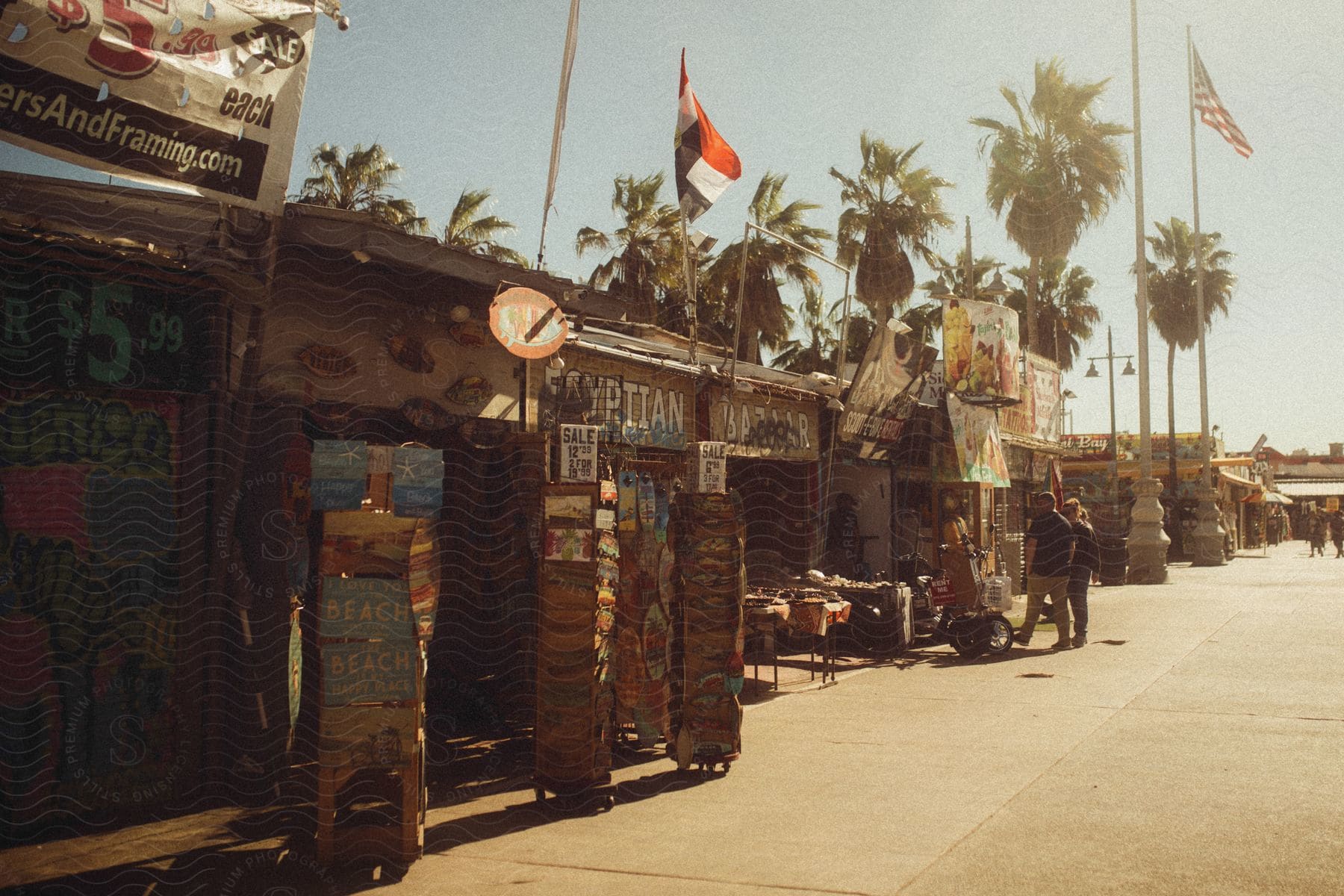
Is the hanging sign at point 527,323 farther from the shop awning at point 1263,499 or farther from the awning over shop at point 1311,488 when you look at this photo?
the awning over shop at point 1311,488

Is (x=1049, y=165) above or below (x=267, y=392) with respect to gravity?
above

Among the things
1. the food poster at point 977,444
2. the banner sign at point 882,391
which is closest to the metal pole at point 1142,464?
the food poster at point 977,444

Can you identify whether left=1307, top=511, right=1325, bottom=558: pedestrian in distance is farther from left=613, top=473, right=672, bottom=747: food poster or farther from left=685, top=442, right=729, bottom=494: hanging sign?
left=613, top=473, right=672, bottom=747: food poster

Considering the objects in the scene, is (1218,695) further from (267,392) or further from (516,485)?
(267,392)

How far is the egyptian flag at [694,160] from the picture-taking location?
30.7ft

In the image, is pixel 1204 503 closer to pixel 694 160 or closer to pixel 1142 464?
pixel 1142 464

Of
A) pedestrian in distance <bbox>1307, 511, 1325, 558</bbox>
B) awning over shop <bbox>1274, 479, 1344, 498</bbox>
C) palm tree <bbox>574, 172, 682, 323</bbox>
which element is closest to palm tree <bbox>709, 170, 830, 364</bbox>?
palm tree <bbox>574, 172, 682, 323</bbox>

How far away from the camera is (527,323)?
755cm

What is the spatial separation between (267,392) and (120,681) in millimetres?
1982

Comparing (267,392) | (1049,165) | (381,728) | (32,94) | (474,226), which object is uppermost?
(1049,165)

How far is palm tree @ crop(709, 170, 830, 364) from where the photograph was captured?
77.0ft

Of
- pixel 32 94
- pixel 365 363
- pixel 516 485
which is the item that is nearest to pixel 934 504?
pixel 516 485

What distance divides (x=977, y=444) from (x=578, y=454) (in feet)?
43.9

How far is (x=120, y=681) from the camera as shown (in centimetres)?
620
